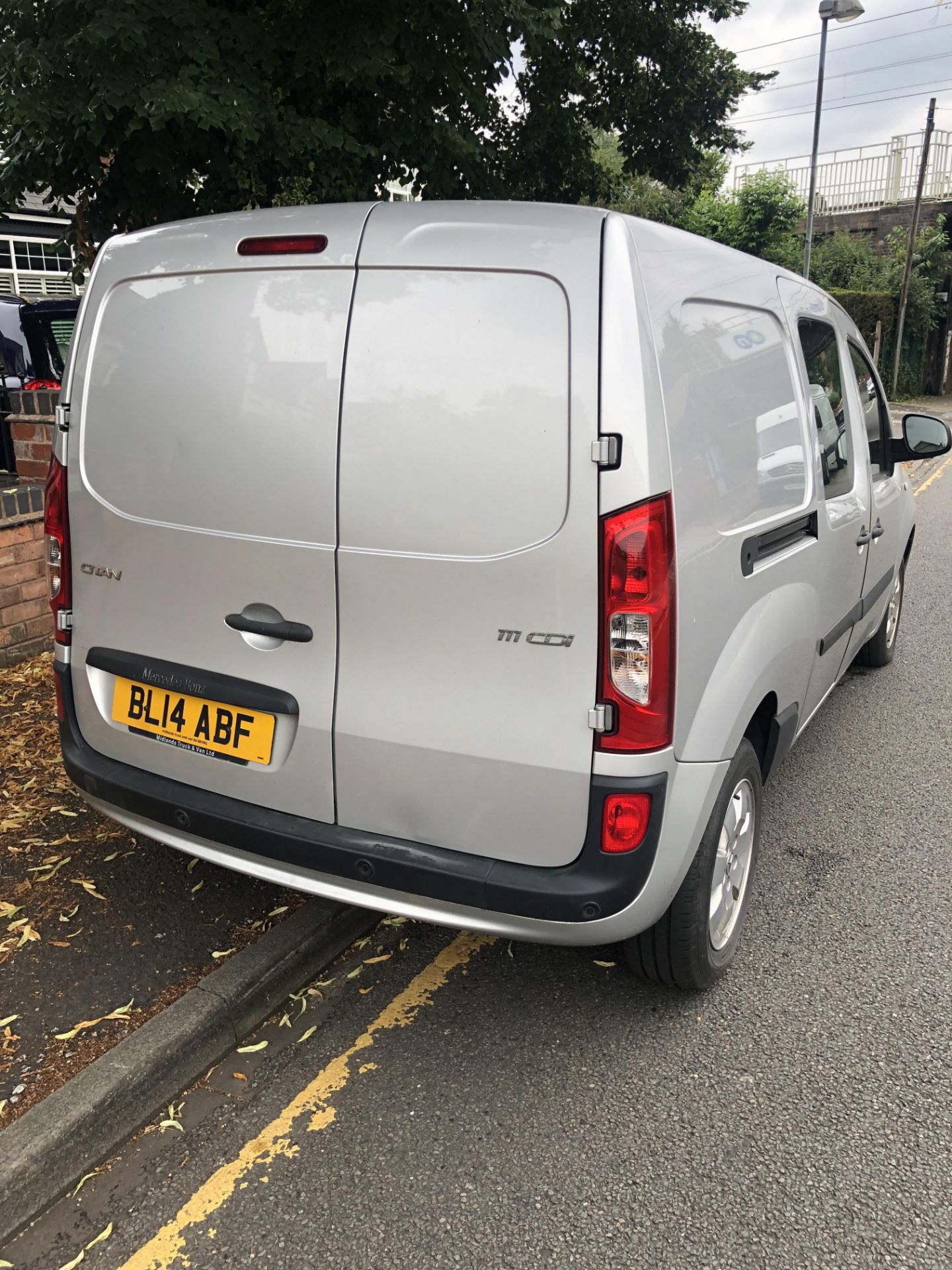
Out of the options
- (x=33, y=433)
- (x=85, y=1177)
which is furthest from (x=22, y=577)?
(x=85, y=1177)

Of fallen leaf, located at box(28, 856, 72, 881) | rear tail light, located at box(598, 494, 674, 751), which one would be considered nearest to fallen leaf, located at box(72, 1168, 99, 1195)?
fallen leaf, located at box(28, 856, 72, 881)

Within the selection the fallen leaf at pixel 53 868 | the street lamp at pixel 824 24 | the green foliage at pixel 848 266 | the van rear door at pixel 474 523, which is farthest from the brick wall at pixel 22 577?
the green foliage at pixel 848 266

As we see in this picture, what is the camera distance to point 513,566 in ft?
7.11

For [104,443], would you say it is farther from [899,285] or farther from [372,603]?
[899,285]

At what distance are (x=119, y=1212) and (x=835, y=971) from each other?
82.5 inches

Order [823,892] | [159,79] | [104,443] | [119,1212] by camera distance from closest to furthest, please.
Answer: [119,1212] → [104,443] → [823,892] → [159,79]

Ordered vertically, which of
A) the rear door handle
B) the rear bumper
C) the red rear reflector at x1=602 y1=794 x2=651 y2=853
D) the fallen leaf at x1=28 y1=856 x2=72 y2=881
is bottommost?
the fallen leaf at x1=28 y1=856 x2=72 y2=881

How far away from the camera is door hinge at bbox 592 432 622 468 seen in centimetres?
208

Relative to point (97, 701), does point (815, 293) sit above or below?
above

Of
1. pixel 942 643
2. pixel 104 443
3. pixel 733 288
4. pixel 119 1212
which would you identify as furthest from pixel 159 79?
pixel 942 643

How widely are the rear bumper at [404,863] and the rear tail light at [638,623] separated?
0.13m

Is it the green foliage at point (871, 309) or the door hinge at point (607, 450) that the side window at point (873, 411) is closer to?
the door hinge at point (607, 450)

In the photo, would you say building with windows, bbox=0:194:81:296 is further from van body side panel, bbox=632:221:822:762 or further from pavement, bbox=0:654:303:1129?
van body side panel, bbox=632:221:822:762

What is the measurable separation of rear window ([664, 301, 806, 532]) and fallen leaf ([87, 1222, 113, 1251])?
2.06m
